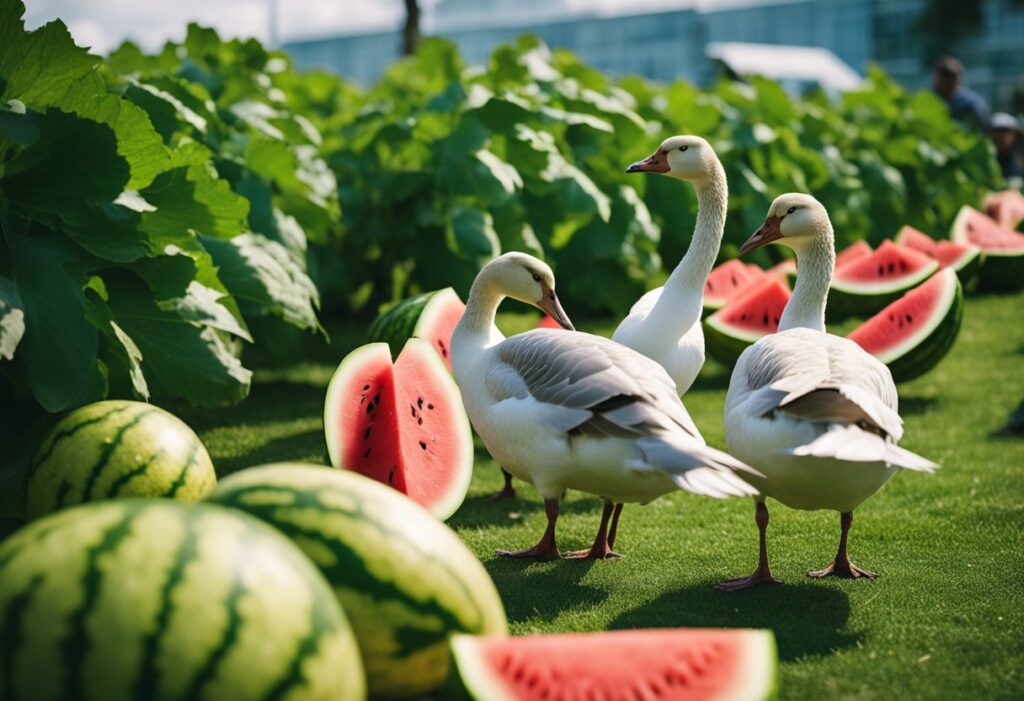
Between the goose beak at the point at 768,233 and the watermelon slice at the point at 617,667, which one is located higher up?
the watermelon slice at the point at 617,667

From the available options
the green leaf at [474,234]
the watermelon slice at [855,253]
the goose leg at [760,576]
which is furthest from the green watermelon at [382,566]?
the watermelon slice at [855,253]

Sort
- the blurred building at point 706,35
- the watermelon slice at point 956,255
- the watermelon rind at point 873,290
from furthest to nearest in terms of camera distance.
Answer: the blurred building at point 706,35
the watermelon slice at point 956,255
the watermelon rind at point 873,290

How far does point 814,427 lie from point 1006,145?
1187 cm

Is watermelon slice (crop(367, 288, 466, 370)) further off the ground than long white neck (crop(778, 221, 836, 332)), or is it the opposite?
long white neck (crop(778, 221, 836, 332))

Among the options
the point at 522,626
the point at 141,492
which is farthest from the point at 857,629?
the point at 141,492

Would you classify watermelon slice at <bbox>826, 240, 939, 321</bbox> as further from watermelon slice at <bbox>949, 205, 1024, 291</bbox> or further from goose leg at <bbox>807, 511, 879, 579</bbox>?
goose leg at <bbox>807, 511, 879, 579</bbox>

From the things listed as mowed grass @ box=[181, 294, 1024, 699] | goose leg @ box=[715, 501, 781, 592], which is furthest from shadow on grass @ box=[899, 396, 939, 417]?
goose leg @ box=[715, 501, 781, 592]

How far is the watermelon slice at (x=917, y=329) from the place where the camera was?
5863 millimetres

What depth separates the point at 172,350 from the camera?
4.06 metres

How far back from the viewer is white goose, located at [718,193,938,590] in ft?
10.2

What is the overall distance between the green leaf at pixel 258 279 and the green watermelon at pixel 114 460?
1681mm

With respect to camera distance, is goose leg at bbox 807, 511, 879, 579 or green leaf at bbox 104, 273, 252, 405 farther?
green leaf at bbox 104, 273, 252, 405

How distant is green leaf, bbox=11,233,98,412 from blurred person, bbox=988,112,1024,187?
12.3 meters

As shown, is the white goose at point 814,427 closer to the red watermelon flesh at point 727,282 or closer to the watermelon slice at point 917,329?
the watermelon slice at point 917,329
